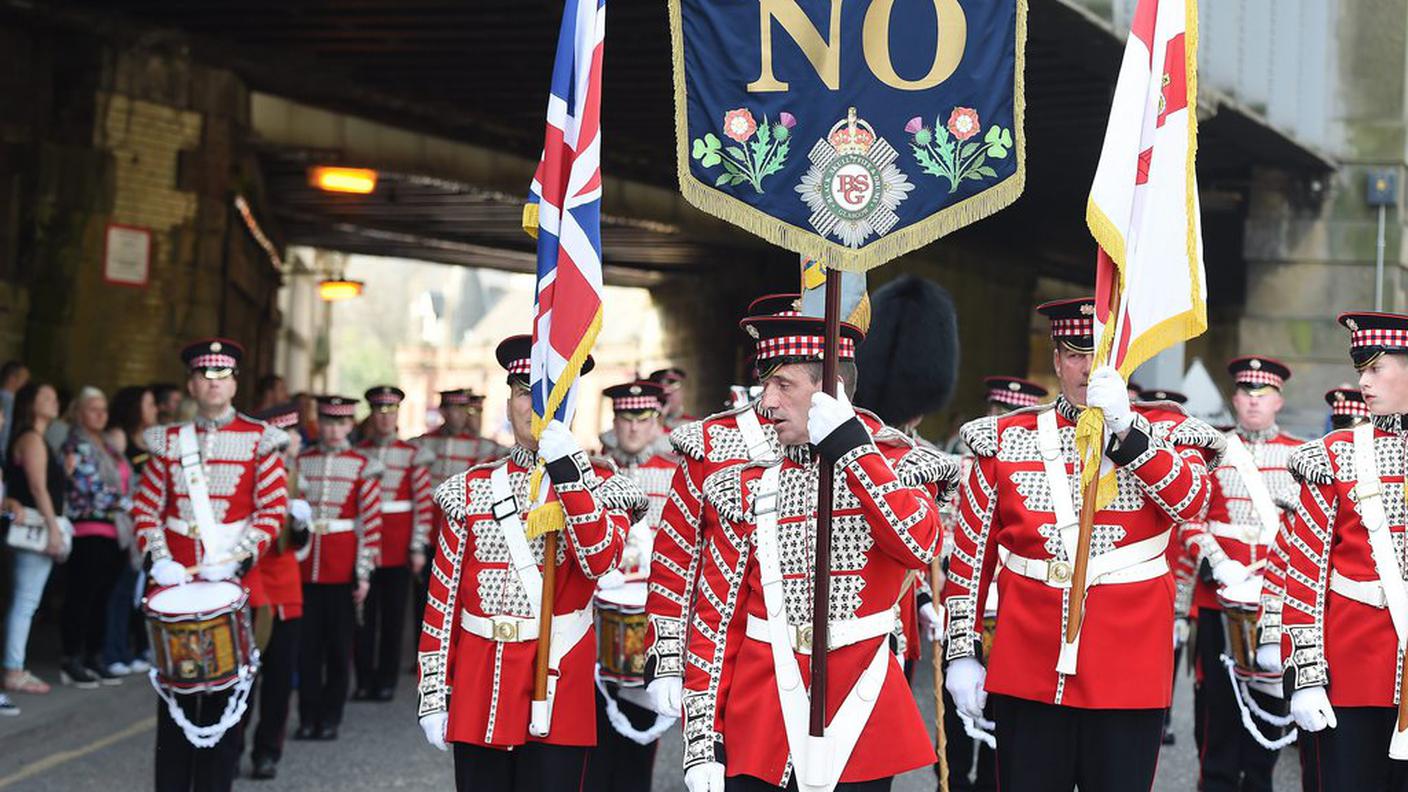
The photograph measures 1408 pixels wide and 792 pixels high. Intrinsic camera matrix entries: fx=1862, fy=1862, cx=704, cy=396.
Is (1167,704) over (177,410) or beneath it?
beneath

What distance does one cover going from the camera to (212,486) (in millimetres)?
8117

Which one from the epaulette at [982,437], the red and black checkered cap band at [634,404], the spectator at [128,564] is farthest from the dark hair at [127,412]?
the epaulette at [982,437]

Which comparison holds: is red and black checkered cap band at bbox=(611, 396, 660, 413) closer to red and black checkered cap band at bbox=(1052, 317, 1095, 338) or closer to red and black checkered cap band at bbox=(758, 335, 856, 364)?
red and black checkered cap band at bbox=(1052, 317, 1095, 338)

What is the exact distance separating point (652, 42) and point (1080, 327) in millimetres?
9182

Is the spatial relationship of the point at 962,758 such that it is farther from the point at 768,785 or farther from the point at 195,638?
the point at 768,785

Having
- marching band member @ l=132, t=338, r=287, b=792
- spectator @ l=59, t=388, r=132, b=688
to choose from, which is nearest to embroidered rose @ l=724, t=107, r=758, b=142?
marching band member @ l=132, t=338, r=287, b=792

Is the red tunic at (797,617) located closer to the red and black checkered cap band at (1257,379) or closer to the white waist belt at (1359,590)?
the white waist belt at (1359,590)

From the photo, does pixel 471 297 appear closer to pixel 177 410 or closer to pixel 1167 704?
pixel 177 410

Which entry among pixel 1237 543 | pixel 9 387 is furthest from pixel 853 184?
pixel 9 387

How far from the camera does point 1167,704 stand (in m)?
5.59

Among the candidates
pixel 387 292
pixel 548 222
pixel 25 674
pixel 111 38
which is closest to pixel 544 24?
pixel 111 38

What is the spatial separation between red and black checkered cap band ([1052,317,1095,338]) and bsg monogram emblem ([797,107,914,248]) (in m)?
1.12

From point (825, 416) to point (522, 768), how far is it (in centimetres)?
186

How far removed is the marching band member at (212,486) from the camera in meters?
8.03
